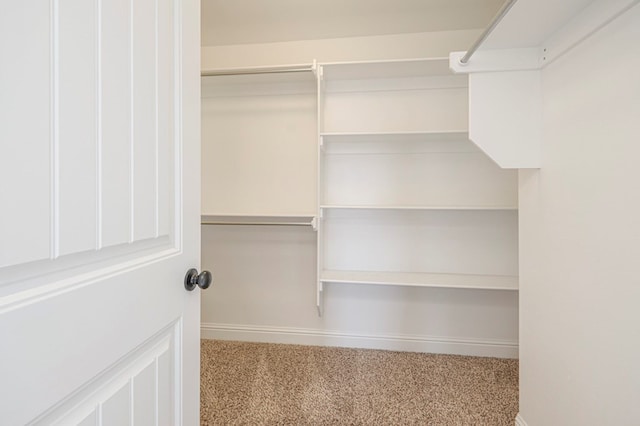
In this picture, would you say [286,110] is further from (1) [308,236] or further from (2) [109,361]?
(2) [109,361]

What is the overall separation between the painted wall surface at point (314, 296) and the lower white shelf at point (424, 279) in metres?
0.14

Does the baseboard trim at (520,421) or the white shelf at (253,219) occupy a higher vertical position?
the white shelf at (253,219)

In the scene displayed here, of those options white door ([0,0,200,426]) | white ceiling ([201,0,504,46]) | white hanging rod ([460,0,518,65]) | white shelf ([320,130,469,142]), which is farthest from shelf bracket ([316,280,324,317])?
white ceiling ([201,0,504,46])

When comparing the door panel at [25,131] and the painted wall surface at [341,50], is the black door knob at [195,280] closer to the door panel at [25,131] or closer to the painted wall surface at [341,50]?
the door panel at [25,131]

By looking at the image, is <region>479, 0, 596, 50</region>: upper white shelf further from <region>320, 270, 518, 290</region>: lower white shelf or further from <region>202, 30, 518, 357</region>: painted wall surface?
<region>320, 270, 518, 290</region>: lower white shelf

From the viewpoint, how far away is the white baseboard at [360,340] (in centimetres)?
223

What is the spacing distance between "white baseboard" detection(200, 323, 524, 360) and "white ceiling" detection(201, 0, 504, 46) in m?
Answer: 2.08

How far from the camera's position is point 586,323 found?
3.39 ft

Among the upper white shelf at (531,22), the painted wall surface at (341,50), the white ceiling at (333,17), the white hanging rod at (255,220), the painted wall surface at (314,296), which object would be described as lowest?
the painted wall surface at (314,296)

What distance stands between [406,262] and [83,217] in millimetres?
2052

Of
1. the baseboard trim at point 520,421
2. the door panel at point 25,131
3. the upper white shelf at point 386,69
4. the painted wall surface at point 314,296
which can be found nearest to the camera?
the door panel at point 25,131

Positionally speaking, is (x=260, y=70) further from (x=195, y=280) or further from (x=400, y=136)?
(x=195, y=280)

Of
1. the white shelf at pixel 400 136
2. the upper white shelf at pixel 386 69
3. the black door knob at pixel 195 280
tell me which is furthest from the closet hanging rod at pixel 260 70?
the black door knob at pixel 195 280

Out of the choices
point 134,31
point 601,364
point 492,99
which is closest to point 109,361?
point 134,31
